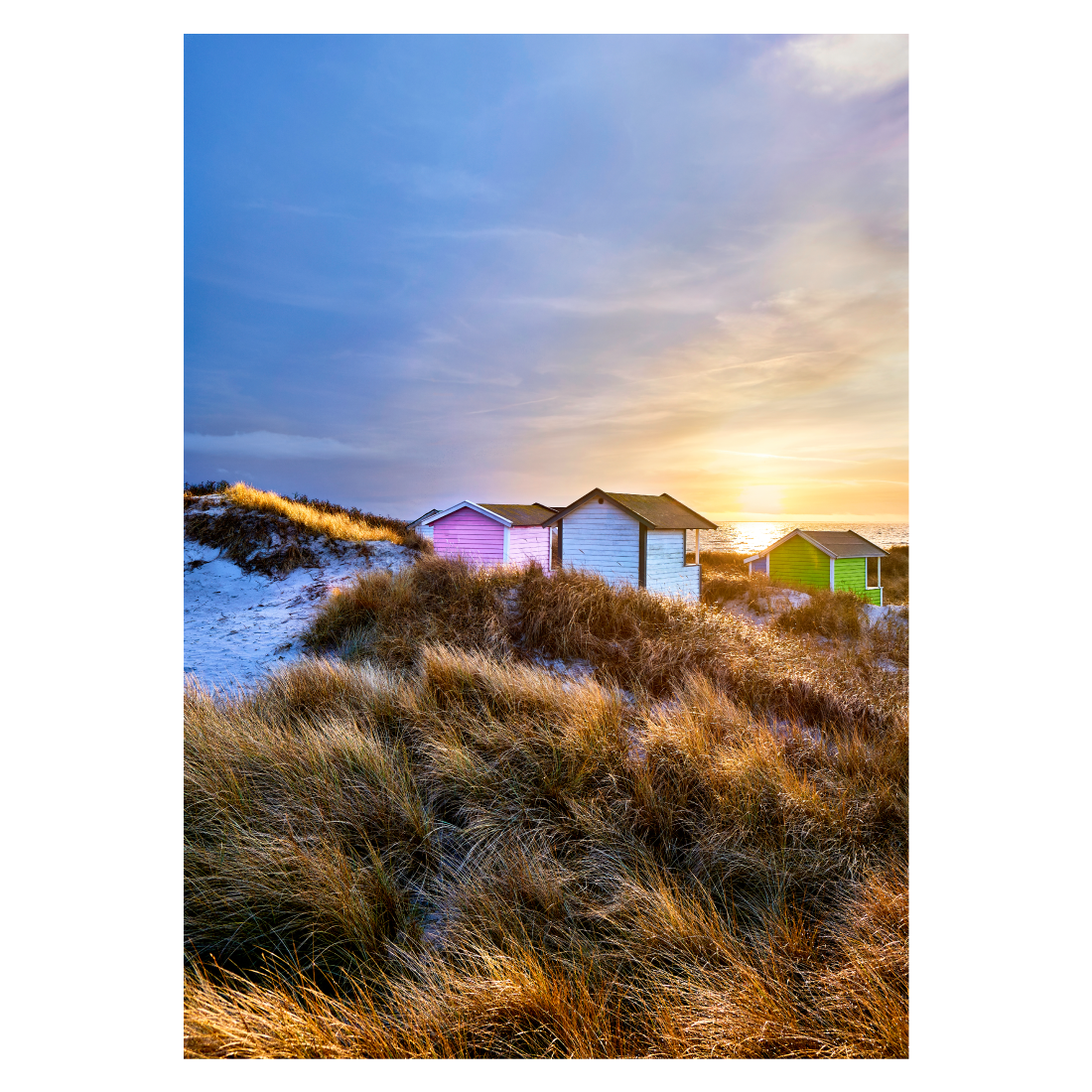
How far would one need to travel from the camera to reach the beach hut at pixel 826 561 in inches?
722

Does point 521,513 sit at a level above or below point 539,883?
above

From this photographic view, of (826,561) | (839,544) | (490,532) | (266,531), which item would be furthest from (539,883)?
(839,544)

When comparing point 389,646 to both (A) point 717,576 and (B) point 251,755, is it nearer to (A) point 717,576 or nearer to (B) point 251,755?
(B) point 251,755

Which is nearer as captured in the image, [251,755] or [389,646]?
[251,755]

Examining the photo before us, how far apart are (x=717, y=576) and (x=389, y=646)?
1511 centimetres

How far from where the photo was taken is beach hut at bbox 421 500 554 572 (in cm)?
1575

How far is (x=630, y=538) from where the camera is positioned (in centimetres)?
1321

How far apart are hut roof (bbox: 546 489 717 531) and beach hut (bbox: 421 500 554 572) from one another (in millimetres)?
1607

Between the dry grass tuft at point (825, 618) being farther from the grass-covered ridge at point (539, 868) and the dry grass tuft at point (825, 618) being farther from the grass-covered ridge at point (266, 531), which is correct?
the grass-covered ridge at point (266, 531)

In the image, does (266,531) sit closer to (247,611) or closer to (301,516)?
(301,516)

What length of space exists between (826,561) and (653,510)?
30.4 ft

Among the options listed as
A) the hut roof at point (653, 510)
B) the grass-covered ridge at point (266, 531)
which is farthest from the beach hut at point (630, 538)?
the grass-covered ridge at point (266, 531)
